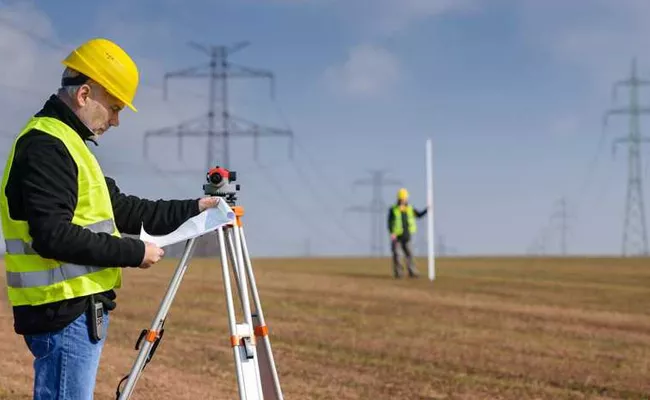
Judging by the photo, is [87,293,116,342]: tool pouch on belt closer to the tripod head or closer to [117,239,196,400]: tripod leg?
[117,239,196,400]: tripod leg

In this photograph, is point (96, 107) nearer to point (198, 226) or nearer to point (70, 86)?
point (70, 86)

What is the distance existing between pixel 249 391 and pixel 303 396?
3698 millimetres

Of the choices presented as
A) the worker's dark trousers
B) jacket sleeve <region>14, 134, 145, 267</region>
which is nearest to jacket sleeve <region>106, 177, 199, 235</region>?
jacket sleeve <region>14, 134, 145, 267</region>

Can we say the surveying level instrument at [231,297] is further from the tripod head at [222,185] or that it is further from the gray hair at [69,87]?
the gray hair at [69,87]

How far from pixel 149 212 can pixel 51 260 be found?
31.3 inches

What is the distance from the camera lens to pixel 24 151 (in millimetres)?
3547

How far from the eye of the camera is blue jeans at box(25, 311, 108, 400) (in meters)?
3.62

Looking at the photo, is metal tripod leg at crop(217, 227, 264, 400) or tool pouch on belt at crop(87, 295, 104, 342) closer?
tool pouch on belt at crop(87, 295, 104, 342)

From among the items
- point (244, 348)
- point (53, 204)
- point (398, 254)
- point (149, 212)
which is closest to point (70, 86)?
point (53, 204)

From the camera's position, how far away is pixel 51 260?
142 inches

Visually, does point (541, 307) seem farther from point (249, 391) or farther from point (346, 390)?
point (249, 391)

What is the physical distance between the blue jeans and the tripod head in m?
1.03

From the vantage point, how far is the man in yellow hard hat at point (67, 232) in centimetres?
351

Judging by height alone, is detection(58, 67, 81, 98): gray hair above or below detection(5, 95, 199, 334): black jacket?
above
